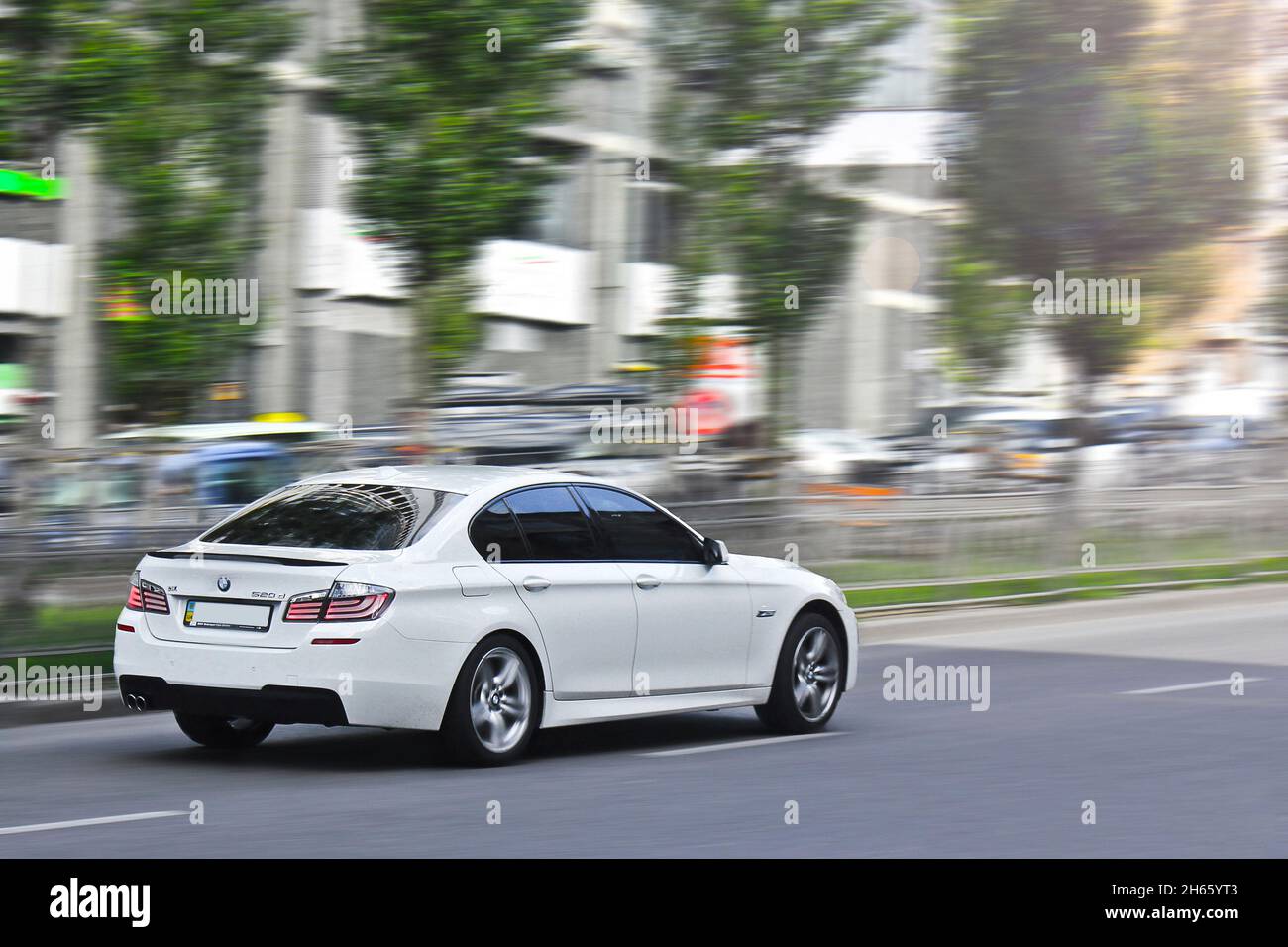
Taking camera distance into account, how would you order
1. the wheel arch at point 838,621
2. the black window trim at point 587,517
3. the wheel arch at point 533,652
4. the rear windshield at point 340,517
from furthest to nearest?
the wheel arch at point 838,621
the black window trim at point 587,517
the wheel arch at point 533,652
the rear windshield at point 340,517

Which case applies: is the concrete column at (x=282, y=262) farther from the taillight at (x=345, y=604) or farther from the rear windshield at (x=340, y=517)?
the taillight at (x=345, y=604)

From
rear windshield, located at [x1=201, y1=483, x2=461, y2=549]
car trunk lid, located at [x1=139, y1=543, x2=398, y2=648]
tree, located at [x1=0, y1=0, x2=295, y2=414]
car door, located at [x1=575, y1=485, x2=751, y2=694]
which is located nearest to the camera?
car trunk lid, located at [x1=139, y1=543, x2=398, y2=648]

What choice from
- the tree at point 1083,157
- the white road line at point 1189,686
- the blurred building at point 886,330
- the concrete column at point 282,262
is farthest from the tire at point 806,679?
the blurred building at point 886,330

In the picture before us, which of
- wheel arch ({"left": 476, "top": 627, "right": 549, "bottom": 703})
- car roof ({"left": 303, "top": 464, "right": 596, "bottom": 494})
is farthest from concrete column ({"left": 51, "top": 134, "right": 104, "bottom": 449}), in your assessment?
wheel arch ({"left": 476, "top": 627, "right": 549, "bottom": 703})

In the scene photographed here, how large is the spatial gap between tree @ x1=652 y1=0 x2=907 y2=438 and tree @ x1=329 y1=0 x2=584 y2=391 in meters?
4.48

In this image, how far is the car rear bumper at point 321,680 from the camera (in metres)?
8.30

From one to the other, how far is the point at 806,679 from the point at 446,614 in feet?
9.60

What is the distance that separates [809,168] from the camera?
20.1 metres

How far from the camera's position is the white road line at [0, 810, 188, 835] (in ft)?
23.7

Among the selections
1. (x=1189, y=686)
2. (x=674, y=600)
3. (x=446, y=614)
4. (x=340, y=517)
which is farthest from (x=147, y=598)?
(x=1189, y=686)

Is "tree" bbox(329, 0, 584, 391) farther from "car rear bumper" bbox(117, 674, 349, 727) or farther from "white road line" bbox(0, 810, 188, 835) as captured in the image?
"white road line" bbox(0, 810, 188, 835)

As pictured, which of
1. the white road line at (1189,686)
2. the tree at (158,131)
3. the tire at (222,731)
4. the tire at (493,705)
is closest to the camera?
the tire at (493,705)

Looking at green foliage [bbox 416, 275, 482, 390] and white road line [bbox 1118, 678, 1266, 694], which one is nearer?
white road line [bbox 1118, 678, 1266, 694]

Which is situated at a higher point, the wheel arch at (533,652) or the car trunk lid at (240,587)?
the car trunk lid at (240,587)
